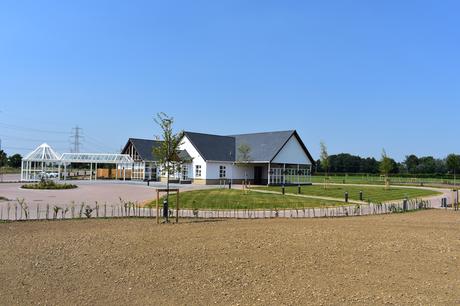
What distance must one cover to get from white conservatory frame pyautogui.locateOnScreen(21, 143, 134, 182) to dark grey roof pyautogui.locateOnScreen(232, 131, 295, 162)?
15406 millimetres

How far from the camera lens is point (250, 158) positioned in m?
47.2

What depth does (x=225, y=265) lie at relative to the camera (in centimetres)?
855

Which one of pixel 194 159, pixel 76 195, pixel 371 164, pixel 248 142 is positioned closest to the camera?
pixel 76 195

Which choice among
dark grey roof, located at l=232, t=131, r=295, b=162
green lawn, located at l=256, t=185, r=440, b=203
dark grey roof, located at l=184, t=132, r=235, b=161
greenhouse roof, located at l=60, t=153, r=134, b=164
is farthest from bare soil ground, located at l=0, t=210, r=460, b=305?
greenhouse roof, located at l=60, t=153, r=134, b=164

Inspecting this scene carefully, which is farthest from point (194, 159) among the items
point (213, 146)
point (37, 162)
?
point (37, 162)

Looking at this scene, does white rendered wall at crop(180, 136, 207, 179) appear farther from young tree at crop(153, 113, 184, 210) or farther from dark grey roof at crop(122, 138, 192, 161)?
young tree at crop(153, 113, 184, 210)

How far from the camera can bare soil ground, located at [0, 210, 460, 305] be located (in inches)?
268

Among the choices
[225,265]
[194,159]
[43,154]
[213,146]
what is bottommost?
[225,265]

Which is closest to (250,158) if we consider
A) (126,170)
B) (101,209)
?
→ (126,170)

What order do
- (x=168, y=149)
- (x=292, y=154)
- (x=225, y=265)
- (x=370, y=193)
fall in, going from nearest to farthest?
(x=225, y=265) < (x=168, y=149) < (x=370, y=193) < (x=292, y=154)

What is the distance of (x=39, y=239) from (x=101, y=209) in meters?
8.55

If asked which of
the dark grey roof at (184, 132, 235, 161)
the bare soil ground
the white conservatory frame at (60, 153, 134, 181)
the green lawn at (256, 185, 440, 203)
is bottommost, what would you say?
the bare soil ground

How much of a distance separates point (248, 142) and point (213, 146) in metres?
4.87

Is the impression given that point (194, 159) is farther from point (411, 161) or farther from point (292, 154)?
point (411, 161)
